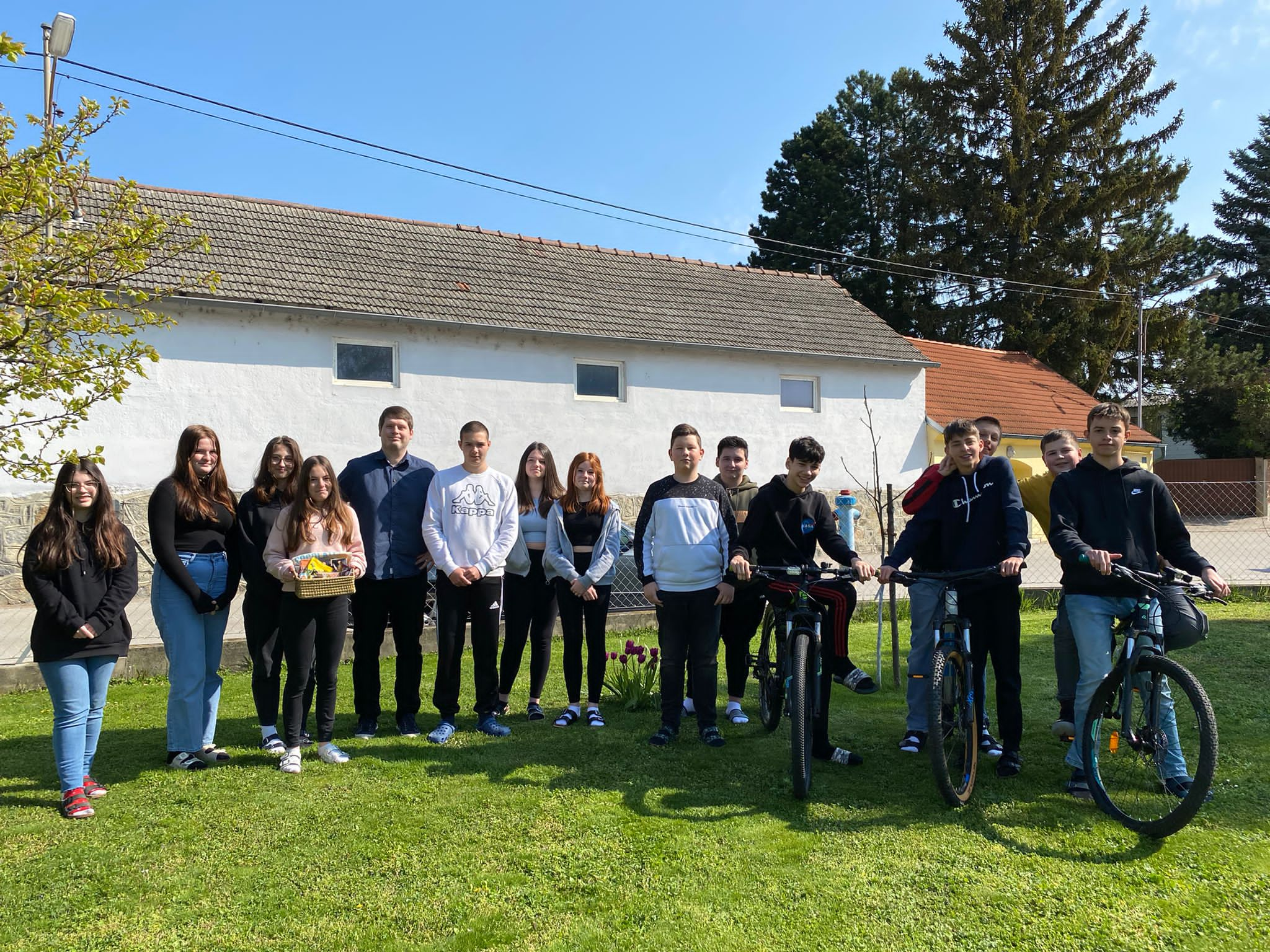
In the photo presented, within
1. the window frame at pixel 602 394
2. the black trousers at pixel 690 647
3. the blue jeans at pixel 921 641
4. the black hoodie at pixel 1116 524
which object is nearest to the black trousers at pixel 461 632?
the black trousers at pixel 690 647

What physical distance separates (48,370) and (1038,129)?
3264 centimetres

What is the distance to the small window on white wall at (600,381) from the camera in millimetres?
15742

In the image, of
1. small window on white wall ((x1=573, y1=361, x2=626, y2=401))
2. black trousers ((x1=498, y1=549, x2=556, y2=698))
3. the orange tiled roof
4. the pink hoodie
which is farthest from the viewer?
the orange tiled roof

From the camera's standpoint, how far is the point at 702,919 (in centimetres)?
291

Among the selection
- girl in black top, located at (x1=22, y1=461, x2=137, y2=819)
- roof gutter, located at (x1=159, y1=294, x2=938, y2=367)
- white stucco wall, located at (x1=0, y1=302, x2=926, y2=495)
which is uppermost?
roof gutter, located at (x1=159, y1=294, x2=938, y2=367)

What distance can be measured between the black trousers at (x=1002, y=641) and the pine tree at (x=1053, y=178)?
2771 centimetres

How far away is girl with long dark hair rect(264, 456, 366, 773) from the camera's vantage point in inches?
181

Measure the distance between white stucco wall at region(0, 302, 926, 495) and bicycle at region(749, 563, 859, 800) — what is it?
10066mm

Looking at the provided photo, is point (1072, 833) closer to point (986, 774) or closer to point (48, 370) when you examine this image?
point (986, 774)

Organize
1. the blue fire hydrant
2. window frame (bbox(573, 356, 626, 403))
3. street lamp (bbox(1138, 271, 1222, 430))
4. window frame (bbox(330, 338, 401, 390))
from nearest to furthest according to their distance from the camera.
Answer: window frame (bbox(330, 338, 401, 390)), the blue fire hydrant, window frame (bbox(573, 356, 626, 403)), street lamp (bbox(1138, 271, 1222, 430))

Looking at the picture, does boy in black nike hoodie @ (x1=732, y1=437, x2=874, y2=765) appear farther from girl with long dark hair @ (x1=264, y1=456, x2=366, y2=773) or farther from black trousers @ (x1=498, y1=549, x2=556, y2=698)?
girl with long dark hair @ (x1=264, y1=456, x2=366, y2=773)

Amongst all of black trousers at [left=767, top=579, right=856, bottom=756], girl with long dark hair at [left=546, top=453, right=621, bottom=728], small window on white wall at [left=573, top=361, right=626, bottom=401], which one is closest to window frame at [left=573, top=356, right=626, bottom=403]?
small window on white wall at [left=573, top=361, right=626, bottom=401]

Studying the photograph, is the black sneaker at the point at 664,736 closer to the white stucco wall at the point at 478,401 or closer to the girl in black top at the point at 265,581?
the girl in black top at the point at 265,581

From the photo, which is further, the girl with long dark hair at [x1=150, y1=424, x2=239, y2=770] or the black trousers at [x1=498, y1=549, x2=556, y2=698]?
the black trousers at [x1=498, y1=549, x2=556, y2=698]
